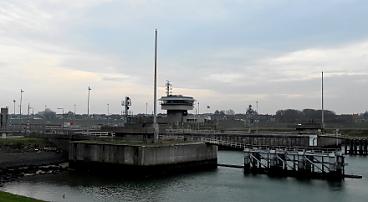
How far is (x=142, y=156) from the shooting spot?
49.0 meters

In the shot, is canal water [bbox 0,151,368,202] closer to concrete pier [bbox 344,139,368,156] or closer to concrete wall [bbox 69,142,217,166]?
concrete wall [bbox 69,142,217,166]

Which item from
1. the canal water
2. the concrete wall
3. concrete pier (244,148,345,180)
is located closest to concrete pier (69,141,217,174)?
the concrete wall

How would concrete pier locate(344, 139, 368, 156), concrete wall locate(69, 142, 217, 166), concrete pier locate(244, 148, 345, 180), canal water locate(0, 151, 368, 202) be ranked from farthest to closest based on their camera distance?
concrete pier locate(344, 139, 368, 156) < concrete wall locate(69, 142, 217, 166) < concrete pier locate(244, 148, 345, 180) < canal water locate(0, 151, 368, 202)

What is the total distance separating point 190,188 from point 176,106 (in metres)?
60.2

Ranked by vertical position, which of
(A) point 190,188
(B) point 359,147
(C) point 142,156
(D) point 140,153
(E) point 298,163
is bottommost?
(A) point 190,188

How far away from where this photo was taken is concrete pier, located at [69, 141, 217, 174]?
1950 inches

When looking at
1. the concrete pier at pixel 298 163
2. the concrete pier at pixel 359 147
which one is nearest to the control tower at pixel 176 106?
the concrete pier at pixel 359 147

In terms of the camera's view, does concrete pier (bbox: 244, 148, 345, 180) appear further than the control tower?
No

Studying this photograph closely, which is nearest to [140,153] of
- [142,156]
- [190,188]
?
[142,156]

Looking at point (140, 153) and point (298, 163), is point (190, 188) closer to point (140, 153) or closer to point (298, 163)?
point (140, 153)

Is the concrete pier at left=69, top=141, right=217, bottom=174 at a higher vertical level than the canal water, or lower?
higher

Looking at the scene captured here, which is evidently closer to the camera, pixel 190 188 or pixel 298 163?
pixel 190 188

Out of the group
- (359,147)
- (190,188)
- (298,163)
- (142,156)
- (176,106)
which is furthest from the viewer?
(176,106)

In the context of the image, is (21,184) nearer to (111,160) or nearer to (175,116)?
(111,160)
